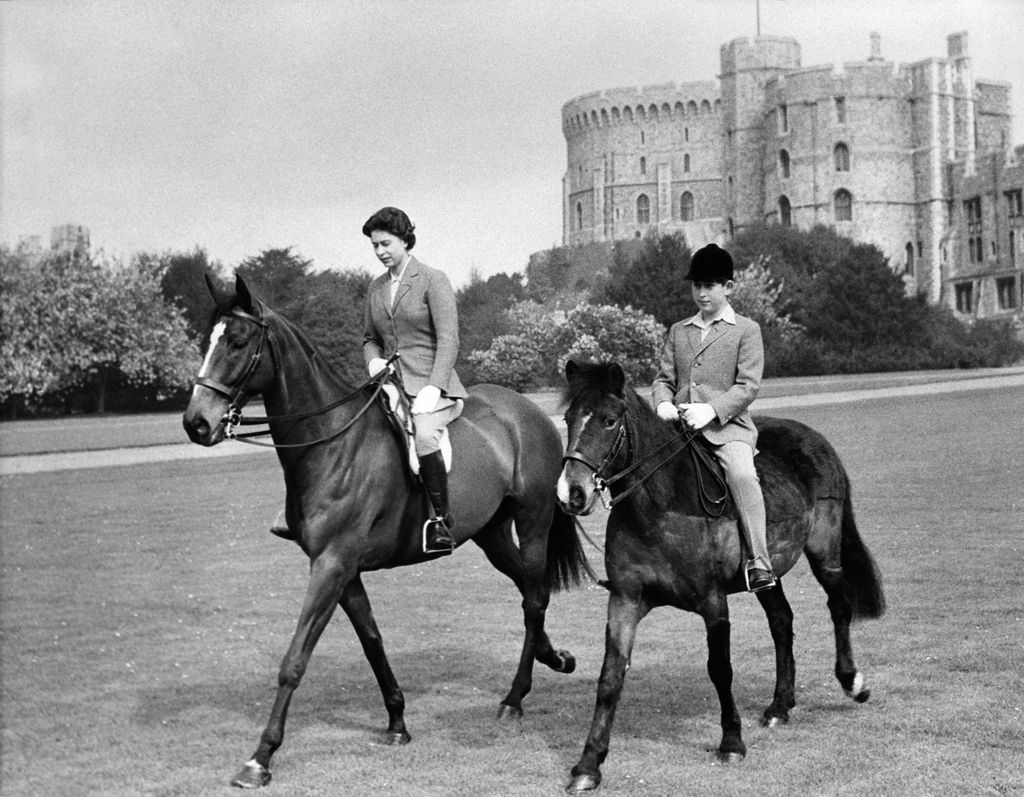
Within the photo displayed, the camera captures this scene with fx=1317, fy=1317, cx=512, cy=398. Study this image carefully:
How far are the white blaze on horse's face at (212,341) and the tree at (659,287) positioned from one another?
5233 cm

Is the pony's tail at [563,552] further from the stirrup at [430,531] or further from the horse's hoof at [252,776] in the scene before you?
the horse's hoof at [252,776]

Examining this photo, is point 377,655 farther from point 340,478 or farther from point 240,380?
point 240,380

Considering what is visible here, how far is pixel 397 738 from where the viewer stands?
740 cm

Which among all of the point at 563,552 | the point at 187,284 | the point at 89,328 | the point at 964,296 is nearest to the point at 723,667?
the point at 563,552

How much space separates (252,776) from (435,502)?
1871 millimetres

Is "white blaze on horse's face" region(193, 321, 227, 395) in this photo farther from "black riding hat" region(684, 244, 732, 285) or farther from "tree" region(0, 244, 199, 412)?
"tree" region(0, 244, 199, 412)

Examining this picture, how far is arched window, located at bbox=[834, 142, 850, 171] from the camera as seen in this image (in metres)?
101

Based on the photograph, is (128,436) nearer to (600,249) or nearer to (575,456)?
(575,456)

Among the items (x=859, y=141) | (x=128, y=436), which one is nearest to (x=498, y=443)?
(x=128, y=436)

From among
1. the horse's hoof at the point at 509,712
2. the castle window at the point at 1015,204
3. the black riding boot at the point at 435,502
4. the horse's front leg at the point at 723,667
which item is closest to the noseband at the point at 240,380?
the black riding boot at the point at 435,502

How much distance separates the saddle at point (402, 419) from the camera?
25.1 feet

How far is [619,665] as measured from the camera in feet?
21.8

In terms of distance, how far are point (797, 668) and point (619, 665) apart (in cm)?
277

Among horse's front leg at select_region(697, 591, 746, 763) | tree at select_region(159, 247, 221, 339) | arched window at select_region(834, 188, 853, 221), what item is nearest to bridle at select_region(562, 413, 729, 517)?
horse's front leg at select_region(697, 591, 746, 763)
